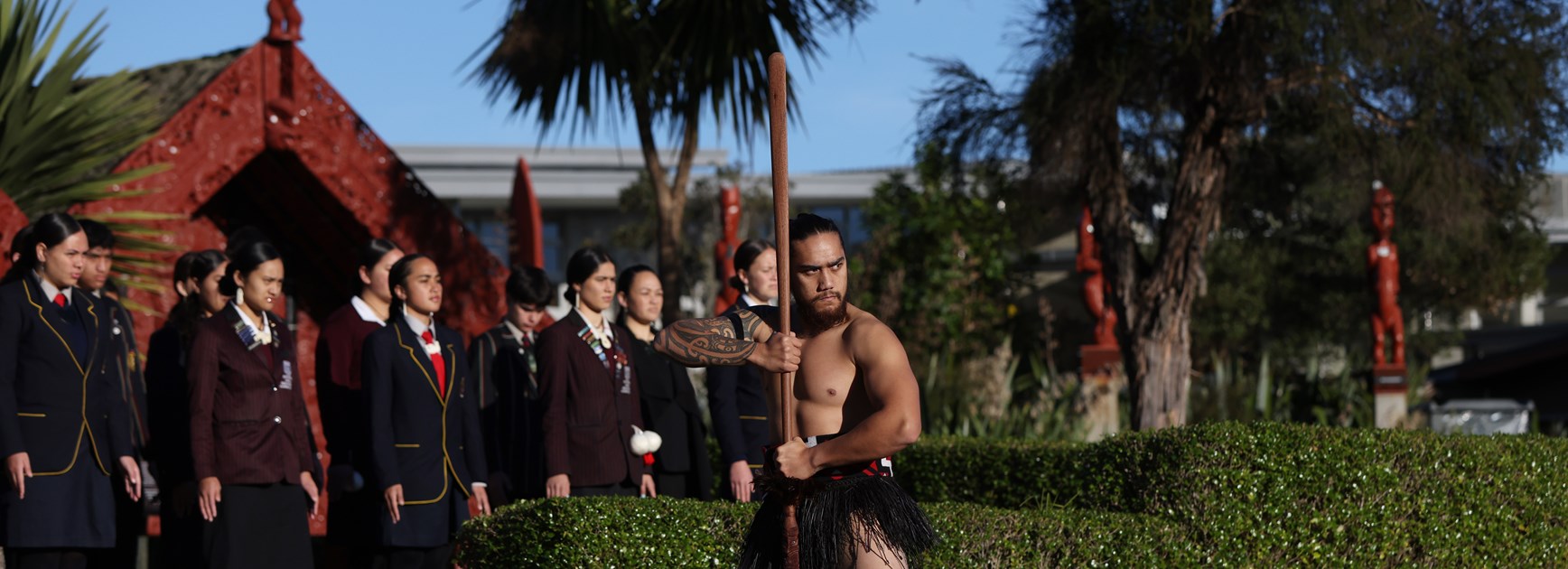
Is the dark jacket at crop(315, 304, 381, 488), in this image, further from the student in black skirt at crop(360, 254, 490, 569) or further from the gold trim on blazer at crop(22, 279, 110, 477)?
the gold trim on blazer at crop(22, 279, 110, 477)

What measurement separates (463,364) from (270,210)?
4118mm

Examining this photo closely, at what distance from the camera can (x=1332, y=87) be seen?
36.7 ft

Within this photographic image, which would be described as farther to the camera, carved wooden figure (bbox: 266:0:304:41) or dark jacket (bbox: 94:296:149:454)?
carved wooden figure (bbox: 266:0:304:41)

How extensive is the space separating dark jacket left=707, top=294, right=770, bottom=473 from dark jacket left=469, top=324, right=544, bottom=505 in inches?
30.5

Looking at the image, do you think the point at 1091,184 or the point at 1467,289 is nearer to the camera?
the point at 1091,184

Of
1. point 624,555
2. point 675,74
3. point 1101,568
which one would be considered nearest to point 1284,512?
point 1101,568

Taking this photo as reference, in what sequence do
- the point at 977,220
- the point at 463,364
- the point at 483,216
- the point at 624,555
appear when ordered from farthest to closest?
the point at 483,216 < the point at 977,220 < the point at 463,364 < the point at 624,555

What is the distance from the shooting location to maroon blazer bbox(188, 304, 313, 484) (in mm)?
6227

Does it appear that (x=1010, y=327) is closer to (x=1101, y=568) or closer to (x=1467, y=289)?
(x=1467, y=289)

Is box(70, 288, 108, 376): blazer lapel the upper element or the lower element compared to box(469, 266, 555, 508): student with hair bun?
upper

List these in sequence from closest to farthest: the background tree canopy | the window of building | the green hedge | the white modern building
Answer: the green hedge
the background tree canopy
the white modern building
the window of building

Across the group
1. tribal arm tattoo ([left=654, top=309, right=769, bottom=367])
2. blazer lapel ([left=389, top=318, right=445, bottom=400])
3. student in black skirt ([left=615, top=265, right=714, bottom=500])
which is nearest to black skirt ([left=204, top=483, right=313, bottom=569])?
blazer lapel ([left=389, top=318, right=445, bottom=400])

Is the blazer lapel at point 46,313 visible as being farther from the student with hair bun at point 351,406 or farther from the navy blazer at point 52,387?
the student with hair bun at point 351,406

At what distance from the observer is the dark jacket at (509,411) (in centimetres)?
740
